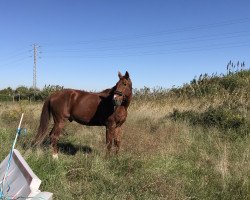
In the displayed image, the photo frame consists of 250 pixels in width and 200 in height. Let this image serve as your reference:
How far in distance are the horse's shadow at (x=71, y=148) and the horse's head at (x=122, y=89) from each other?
1.60 metres

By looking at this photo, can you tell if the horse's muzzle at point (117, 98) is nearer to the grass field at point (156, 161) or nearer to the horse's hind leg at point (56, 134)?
the grass field at point (156, 161)

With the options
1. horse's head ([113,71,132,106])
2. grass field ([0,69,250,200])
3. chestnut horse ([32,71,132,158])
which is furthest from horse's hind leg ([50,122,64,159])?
horse's head ([113,71,132,106])

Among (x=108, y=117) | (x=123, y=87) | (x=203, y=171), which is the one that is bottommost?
(x=203, y=171)

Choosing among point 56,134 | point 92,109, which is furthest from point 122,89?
point 56,134

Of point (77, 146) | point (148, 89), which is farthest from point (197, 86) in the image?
point (77, 146)

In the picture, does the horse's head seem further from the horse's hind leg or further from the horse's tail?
the horse's tail

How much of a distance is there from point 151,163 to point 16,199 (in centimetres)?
379

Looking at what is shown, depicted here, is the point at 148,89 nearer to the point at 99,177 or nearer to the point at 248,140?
the point at 248,140

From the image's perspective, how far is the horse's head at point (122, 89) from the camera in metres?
7.99

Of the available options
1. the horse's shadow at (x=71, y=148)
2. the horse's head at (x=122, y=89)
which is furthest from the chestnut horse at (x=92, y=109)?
the horse's shadow at (x=71, y=148)

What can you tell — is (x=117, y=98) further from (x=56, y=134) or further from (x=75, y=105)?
(x=56, y=134)

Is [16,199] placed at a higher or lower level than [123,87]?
lower

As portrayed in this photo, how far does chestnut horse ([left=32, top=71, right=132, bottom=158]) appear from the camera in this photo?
8.21 meters

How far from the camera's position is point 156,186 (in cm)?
583
